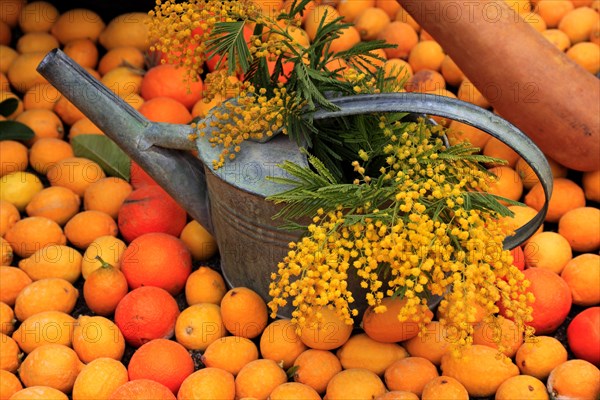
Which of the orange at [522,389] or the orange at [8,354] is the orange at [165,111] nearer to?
the orange at [8,354]

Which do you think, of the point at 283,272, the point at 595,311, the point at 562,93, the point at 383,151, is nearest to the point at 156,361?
the point at 283,272

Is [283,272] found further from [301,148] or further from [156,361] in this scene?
[156,361]

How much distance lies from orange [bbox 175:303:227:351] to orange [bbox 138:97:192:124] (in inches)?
33.4

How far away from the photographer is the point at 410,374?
196 cm

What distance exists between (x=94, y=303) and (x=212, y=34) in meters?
0.86

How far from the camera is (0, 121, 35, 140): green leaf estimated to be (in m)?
2.83

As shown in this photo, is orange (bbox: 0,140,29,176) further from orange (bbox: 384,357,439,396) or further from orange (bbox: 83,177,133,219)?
orange (bbox: 384,357,439,396)

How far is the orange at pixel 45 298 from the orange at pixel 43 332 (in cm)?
6

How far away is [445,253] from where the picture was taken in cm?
164

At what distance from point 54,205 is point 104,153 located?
30 centimetres

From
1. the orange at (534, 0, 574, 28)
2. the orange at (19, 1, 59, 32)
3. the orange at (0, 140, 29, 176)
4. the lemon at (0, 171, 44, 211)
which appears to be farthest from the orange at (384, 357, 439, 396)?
the orange at (19, 1, 59, 32)

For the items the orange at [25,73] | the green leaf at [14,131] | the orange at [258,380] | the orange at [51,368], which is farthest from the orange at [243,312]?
the orange at [25,73]

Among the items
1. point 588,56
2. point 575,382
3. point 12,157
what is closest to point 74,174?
point 12,157

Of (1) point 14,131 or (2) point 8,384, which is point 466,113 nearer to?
(2) point 8,384
